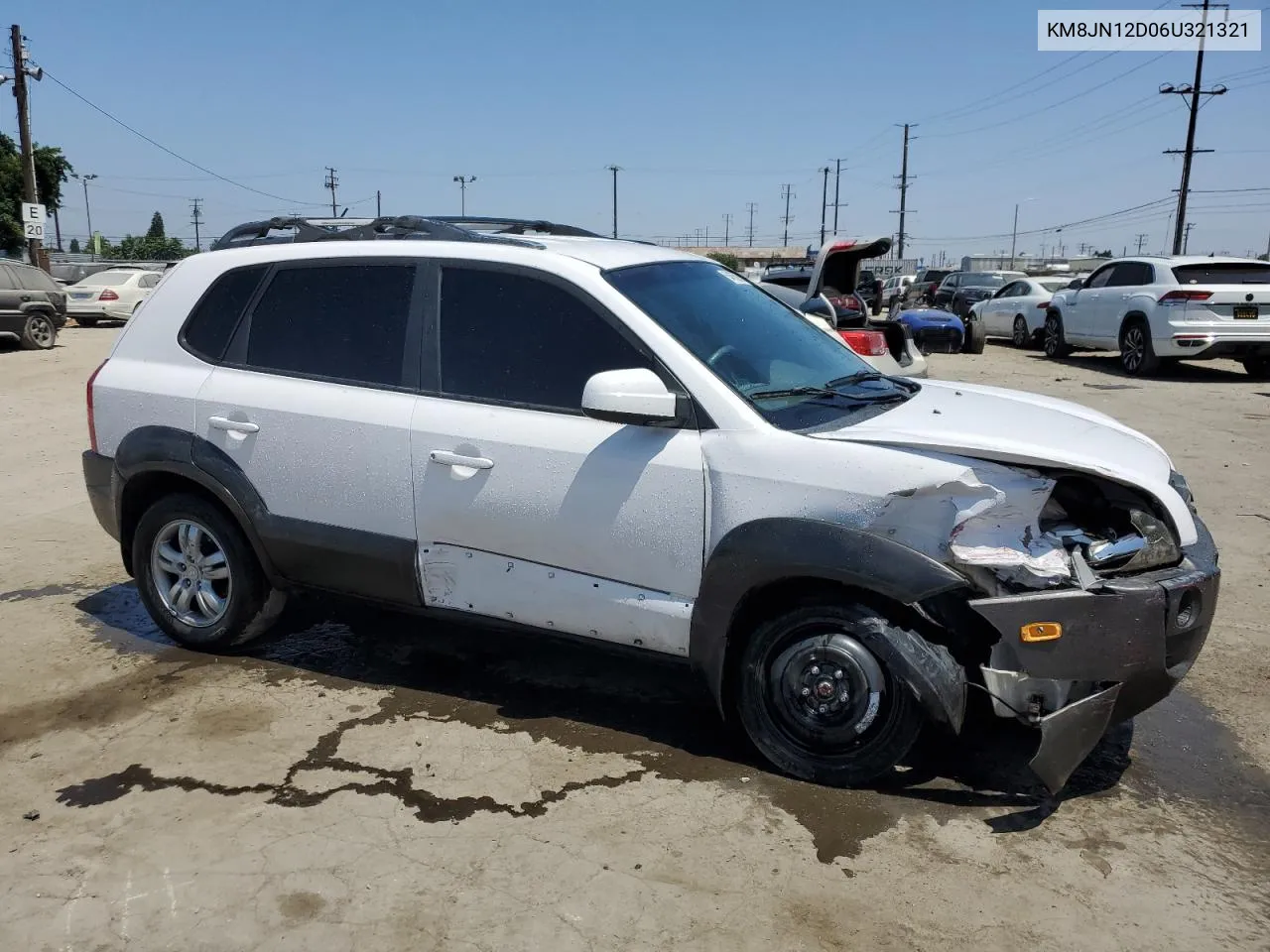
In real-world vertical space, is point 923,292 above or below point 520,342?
below

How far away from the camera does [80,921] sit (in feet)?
9.53

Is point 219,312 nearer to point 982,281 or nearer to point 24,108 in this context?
point 982,281

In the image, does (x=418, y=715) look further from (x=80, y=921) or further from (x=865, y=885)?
(x=865, y=885)

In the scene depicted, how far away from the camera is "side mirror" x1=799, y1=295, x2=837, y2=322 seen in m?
8.36

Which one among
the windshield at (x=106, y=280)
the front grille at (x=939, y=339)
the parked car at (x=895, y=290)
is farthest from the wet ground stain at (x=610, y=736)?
the windshield at (x=106, y=280)

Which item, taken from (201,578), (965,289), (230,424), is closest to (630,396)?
(230,424)

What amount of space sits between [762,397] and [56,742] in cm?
297

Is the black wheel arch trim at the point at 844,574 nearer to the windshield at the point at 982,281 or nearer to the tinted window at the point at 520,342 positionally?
the tinted window at the point at 520,342

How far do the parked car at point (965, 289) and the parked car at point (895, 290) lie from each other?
38.5 inches

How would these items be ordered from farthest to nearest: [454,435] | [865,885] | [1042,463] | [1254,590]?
[1254,590] → [454,435] → [1042,463] → [865,885]

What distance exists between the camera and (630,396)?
3520mm

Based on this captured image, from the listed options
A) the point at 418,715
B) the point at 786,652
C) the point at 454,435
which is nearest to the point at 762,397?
the point at 786,652

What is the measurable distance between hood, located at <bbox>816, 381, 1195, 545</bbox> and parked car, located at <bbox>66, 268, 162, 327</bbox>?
944 inches

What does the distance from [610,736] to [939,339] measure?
16662mm
